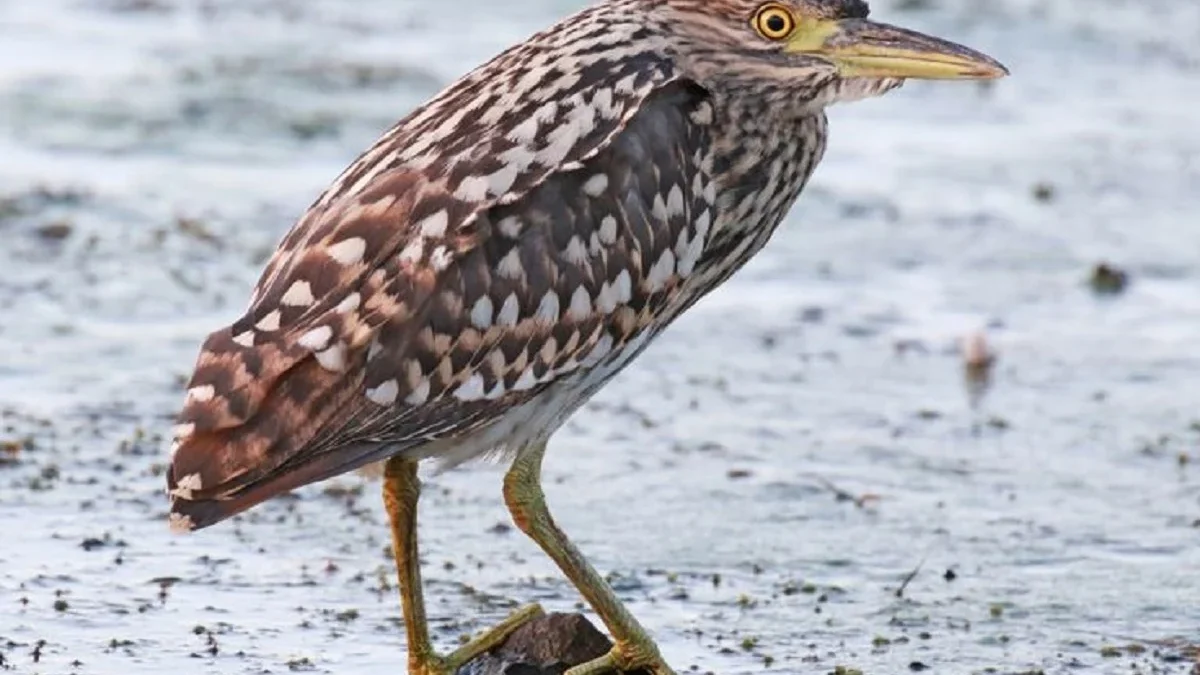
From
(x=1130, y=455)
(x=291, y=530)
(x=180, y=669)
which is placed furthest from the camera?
(x=1130, y=455)

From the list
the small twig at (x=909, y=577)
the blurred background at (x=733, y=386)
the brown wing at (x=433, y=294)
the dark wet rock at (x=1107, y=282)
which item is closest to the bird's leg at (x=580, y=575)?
the blurred background at (x=733, y=386)

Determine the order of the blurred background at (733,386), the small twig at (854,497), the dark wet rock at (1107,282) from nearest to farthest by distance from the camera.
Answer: the blurred background at (733,386), the small twig at (854,497), the dark wet rock at (1107,282)

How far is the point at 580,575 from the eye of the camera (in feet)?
22.0

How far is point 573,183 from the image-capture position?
643 cm

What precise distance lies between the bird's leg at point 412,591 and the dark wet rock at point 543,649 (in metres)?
0.02

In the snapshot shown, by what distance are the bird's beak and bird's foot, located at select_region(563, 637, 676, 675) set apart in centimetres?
137

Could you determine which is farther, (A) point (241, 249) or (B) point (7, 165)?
(B) point (7, 165)

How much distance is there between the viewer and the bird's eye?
6848 millimetres

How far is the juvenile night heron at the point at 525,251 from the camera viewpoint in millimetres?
6082

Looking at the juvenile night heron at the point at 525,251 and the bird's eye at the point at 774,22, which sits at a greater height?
the bird's eye at the point at 774,22

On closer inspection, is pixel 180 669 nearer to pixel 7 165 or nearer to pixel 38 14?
pixel 7 165

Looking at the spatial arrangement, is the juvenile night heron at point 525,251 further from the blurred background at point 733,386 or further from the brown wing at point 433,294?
the blurred background at point 733,386

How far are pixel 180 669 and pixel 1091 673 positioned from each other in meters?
2.09

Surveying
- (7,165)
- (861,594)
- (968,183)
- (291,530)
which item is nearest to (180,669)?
(291,530)
